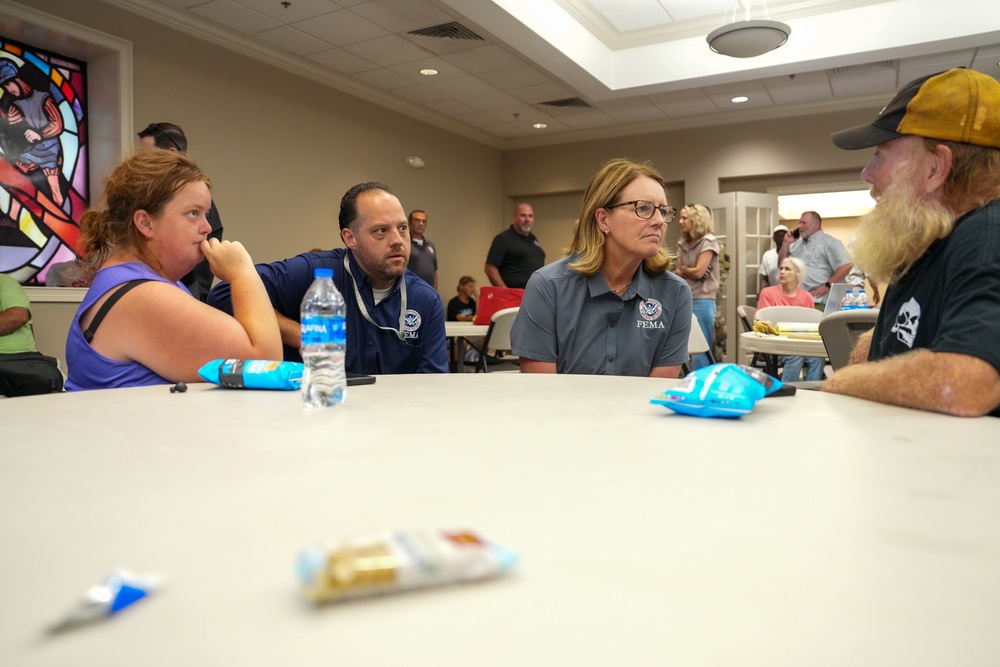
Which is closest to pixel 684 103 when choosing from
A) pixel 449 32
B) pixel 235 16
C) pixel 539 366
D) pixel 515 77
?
pixel 515 77

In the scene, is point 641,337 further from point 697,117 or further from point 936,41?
point 697,117

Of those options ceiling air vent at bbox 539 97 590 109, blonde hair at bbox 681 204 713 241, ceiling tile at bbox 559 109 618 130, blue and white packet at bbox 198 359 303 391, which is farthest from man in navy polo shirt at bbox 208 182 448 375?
ceiling tile at bbox 559 109 618 130

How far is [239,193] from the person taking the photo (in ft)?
18.6

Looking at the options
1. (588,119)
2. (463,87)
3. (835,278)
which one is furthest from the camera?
(588,119)

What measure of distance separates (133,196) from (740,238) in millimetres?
7147

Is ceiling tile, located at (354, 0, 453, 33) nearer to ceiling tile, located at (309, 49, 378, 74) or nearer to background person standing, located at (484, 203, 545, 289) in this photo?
ceiling tile, located at (309, 49, 378, 74)

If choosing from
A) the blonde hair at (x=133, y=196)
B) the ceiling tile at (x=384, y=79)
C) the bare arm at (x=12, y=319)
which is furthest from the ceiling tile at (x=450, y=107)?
the blonde hair at (x=133, y=196)

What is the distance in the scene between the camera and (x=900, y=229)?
51.1 inches

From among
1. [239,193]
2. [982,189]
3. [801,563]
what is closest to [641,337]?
[982,189]

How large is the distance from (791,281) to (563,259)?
3.34 meters

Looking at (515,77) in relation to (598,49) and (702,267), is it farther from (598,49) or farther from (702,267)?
(702,267)

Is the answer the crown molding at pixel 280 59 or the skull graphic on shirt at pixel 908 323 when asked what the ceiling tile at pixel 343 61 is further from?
the skull graphic on shirt at pixel 908 323

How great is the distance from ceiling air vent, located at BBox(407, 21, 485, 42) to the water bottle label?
476cm

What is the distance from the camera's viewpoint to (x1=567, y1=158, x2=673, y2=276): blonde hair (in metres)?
1.98
